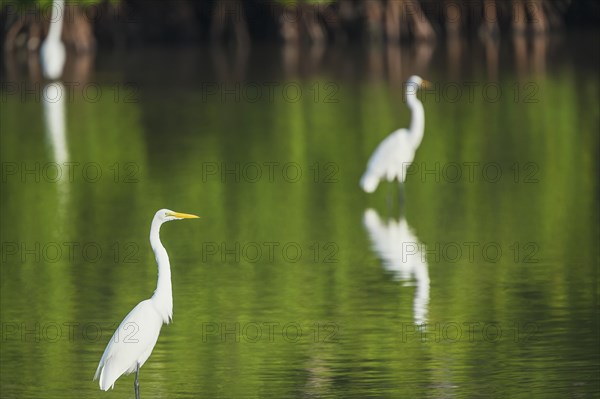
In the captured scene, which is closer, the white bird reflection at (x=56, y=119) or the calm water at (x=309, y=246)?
the calm water at (x=309, y=246)

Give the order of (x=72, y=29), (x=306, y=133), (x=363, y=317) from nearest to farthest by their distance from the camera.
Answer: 1. (x=363, y=317)
2. (x=306, y=133)
3. (x=72, y=29)

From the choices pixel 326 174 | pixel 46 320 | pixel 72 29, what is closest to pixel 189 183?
pixel 326 174

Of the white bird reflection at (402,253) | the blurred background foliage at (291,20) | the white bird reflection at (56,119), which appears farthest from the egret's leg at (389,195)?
the blurred background foliage at (291,20)

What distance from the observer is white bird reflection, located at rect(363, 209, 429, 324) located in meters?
9.16

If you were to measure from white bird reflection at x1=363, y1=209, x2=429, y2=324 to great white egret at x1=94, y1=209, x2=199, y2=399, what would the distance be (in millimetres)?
2210

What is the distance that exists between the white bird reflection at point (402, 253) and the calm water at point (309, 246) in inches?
1.2

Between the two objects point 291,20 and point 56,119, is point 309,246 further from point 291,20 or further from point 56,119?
point 291,20

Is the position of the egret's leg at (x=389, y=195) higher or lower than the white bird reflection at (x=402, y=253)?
higher

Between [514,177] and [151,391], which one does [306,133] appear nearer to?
[514,177]

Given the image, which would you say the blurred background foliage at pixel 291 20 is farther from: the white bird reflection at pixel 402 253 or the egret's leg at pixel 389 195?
the white bird reflection at pixel 402 253

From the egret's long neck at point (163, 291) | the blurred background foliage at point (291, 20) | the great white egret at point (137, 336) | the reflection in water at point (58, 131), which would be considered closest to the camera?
the great white egret at point (137, 336)

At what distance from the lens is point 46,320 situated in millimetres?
8797

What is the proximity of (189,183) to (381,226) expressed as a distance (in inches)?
109

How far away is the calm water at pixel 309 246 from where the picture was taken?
750 cm
